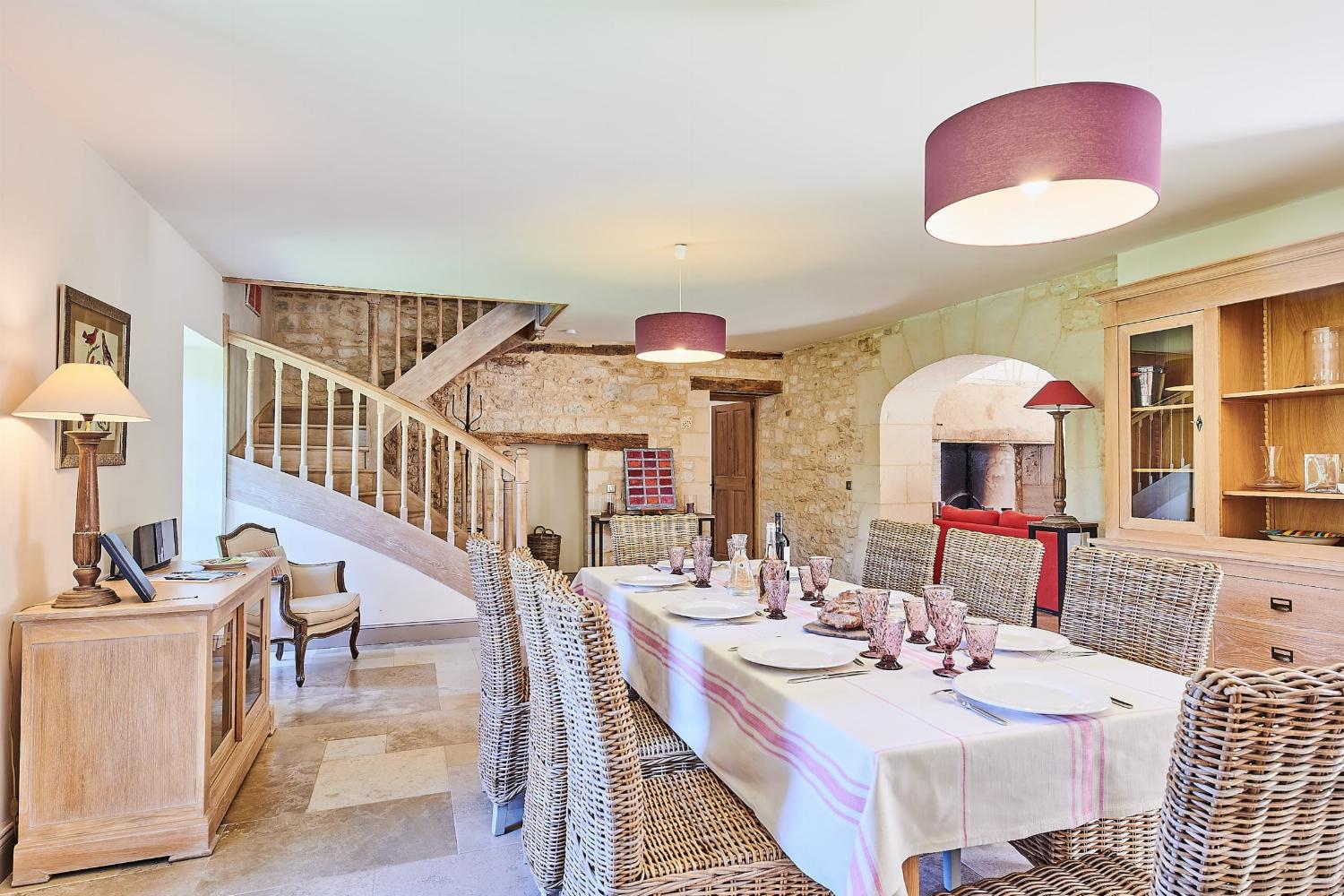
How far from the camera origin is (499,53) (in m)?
2.16

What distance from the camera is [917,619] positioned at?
2.05 metres

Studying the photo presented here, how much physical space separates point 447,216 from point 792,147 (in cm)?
173

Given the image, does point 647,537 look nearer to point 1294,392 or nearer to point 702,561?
point 702,561

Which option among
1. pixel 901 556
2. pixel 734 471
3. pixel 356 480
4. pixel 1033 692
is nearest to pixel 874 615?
pixel 1033 692

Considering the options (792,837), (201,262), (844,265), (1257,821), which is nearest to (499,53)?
(792,837)

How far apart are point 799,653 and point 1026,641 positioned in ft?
2.10

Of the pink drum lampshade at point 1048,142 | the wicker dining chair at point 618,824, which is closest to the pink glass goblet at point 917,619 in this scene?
the wicker dining chair at point 618,824

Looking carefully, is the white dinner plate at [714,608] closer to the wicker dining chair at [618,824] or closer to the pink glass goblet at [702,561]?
the pink glass goblet at [702,561]

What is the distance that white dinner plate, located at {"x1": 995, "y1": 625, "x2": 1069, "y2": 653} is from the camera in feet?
6.40

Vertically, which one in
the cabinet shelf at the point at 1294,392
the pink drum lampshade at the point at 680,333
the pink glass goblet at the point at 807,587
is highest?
the pink drum lampshade at the point at 680,333

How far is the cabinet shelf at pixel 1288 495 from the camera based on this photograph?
3041 mm

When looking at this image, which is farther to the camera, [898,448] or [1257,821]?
[898,448]

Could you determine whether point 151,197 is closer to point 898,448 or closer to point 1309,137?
point 1309,137

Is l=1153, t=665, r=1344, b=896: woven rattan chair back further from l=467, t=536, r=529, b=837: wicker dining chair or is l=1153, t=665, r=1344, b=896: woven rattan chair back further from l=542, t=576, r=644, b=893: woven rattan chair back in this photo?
l=467, t=536, r=529, b=837: wicker dining chair
